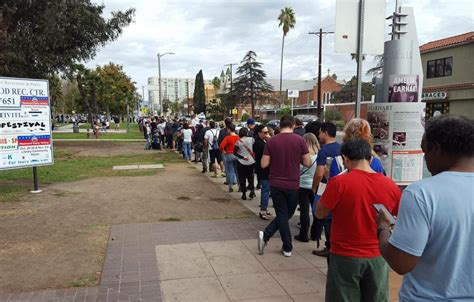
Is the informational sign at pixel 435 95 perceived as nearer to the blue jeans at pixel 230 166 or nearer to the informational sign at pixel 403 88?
the blue jeans at pixel 230 166

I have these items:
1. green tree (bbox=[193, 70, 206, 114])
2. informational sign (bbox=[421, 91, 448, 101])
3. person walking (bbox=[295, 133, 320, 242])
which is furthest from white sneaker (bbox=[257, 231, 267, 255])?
green tree (bbox=[193, 70, 206, 114])

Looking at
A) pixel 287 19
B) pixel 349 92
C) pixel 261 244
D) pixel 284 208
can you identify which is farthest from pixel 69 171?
pixel 349 92

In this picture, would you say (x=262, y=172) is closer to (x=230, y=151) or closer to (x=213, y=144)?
(x=230, y=151)

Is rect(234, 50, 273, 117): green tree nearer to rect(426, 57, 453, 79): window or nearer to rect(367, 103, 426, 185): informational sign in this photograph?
rect(426, 57, 453, 79): window

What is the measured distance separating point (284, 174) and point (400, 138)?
1.60 meters

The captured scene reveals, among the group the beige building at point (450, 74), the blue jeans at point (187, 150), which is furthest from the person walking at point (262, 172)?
the beige building at point (450, 74)

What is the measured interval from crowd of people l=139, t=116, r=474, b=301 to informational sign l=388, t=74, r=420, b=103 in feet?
3.65

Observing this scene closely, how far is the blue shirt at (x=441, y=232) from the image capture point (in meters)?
1.69

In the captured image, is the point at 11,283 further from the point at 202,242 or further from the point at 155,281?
the point at 202,242

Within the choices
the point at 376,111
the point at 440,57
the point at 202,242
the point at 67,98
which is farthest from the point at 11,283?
the point at 67,98

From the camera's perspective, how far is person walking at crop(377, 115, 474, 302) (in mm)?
1693

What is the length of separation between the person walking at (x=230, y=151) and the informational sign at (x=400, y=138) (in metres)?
4.74

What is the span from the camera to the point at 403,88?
17.2 feet

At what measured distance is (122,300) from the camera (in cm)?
412
